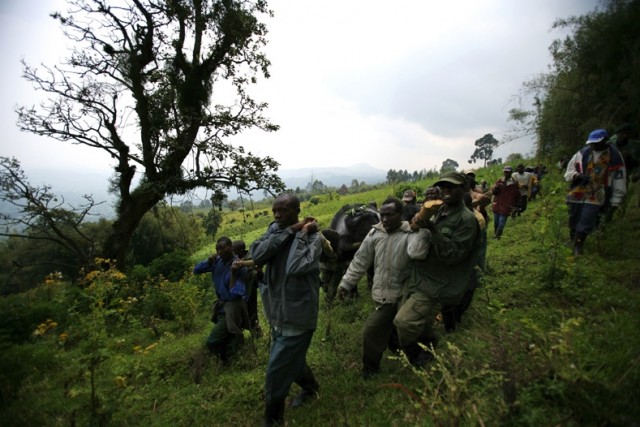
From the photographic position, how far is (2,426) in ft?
9.37

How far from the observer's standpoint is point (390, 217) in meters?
3.21

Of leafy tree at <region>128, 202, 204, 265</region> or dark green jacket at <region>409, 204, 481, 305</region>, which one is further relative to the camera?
leafy tree at <region>128, 202, 204, 265</region>

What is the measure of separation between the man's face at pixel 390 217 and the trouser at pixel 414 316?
27.7 inches

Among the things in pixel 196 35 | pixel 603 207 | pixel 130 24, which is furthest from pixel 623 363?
pixel 130 24

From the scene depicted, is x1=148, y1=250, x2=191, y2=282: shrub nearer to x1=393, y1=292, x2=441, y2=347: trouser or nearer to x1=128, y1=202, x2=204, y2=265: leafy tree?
x1=393, y1=292, x2=441, y2=347: trouser

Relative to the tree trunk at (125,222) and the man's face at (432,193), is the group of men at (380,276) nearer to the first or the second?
the man's face at (432,193)

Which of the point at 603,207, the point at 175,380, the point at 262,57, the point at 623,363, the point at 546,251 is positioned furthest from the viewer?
the point at 262,57

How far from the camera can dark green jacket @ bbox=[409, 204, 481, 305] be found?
9.01ft

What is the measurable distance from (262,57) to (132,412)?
9945 mm

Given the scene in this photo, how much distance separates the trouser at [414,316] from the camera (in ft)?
9.43

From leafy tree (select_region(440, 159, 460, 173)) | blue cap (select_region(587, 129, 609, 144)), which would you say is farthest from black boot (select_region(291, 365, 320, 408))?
leafy tree (select_region(440, 159, 460, 173))

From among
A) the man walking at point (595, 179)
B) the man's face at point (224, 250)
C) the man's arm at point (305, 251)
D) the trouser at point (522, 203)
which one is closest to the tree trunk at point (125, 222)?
the man's face at point (224, 250)

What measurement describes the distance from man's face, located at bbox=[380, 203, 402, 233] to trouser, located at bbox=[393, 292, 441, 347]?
2.31ft

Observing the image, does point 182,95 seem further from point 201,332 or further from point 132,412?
point 132,412
